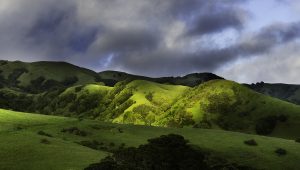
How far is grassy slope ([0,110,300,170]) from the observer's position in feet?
194

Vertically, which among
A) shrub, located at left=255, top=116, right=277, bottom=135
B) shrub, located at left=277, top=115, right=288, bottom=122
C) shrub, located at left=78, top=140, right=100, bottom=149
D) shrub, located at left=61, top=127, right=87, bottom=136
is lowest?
shrub, located at left=78, top=140, right=100, bottom=149

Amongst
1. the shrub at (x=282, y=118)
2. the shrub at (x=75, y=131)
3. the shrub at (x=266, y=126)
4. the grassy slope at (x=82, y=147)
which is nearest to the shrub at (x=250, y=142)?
the grassy slope at (x=82, y=147)

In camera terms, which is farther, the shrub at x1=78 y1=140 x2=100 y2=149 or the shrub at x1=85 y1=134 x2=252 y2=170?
the shrub at x1=78 y1=140 x2=100 y2=149

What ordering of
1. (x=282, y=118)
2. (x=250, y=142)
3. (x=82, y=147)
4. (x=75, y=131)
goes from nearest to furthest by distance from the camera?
(x=82, y=147), (x=250, y=142), (x=75, y=131), (x=282, y=118)

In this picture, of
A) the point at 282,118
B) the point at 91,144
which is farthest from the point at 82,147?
the point at 282,118

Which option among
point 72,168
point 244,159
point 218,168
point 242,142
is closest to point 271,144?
point 242,142

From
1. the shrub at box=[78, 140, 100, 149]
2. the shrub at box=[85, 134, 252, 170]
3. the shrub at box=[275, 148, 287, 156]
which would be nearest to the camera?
the shrub at box=[85, 134, 252, 170]

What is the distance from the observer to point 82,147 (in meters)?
70.4

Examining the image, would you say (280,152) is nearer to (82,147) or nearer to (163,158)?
(163,158)

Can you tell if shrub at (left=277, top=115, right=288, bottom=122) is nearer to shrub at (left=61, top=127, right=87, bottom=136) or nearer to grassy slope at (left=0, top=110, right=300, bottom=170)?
grassy slope at (left=0, top=110, right=300, bottom=170)

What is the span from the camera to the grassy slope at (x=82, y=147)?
59.0 m

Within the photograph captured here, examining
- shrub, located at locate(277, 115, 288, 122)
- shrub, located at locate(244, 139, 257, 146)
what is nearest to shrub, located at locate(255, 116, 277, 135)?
shrub, located at locate(277, 115, 288, 122)

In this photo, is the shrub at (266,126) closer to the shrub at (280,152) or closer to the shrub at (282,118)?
the shrub at (282,118)

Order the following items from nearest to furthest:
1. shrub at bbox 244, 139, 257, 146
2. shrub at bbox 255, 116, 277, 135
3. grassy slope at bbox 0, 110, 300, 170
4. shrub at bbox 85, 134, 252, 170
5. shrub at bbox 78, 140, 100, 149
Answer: shrub at bbox 85, 134, 252, 170 → grassy slope at bbox 0, 110, 300, 170 → shrub at bbox 78, 140, 100, 149 → shrub at bbox 244, 139, 257, 146 → shrub at bbox 255, 116, 277, 135
